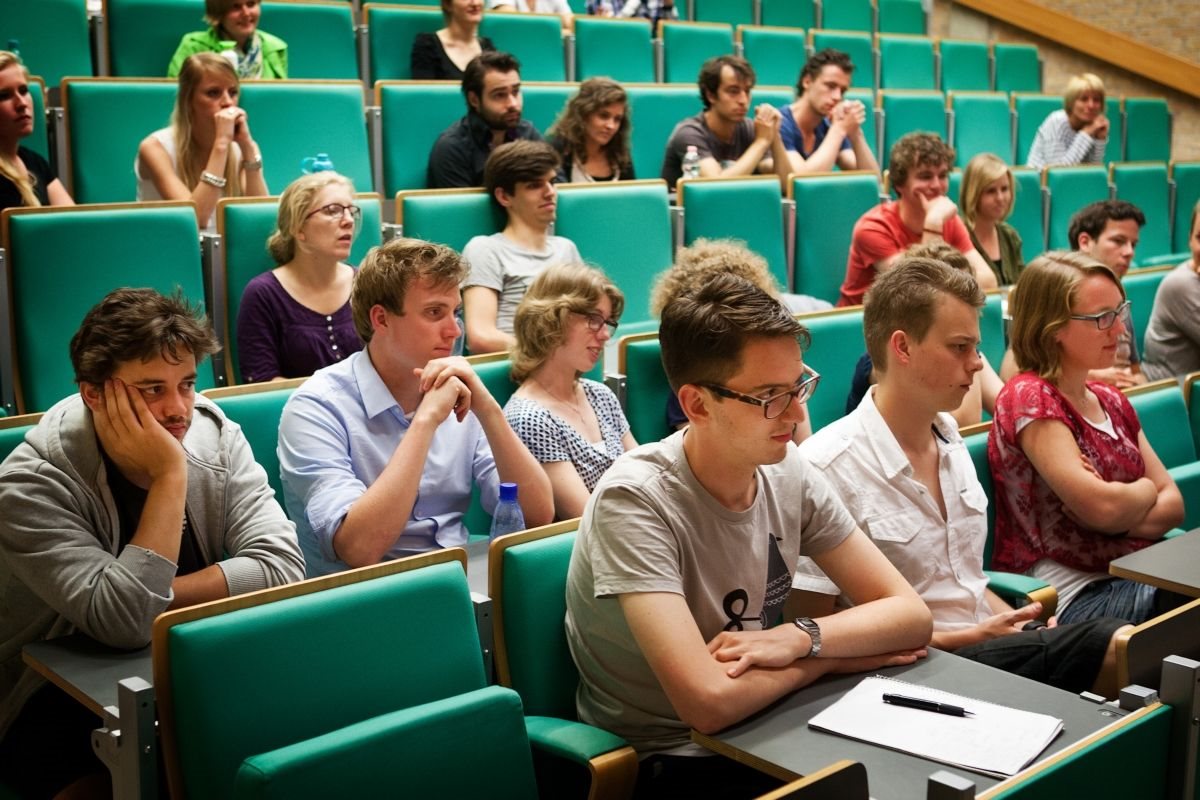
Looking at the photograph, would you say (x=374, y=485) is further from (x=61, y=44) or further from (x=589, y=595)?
(x=61, y=44)

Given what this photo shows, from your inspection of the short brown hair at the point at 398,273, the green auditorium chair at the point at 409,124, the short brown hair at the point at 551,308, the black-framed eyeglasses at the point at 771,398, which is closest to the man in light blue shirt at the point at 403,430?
the short brown hair at the point at 398,273

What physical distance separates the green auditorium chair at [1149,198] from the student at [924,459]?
3.27 meters

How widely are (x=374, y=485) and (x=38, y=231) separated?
1113 millimetres

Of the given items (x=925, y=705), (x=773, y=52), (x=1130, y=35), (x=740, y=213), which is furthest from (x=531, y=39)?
(x=1130, y=35)

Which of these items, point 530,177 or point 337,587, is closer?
point 337,587

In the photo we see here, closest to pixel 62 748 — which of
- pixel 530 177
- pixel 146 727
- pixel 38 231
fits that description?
pixel 146 727

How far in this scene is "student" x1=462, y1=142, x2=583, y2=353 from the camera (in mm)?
2895

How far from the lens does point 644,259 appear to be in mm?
3262

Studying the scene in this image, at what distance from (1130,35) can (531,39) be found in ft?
12.0

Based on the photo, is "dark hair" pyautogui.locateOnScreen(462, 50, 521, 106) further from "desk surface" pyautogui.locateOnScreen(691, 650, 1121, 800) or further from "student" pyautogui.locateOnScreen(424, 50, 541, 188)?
"desk surface" pyautogui.locateOnScreen(691, 650, 1121, 800)

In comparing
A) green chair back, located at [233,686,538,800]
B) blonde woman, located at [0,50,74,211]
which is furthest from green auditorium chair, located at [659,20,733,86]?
green chair back, located at [233,686,538,800]

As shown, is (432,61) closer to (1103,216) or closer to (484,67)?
(484,67)

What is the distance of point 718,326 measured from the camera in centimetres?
145

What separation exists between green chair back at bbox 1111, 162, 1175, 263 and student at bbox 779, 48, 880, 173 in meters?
1.22
